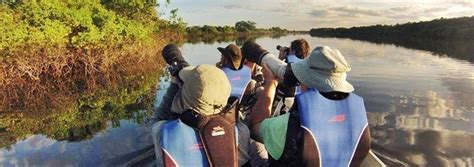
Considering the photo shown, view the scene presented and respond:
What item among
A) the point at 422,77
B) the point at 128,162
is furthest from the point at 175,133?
the point at 422,77

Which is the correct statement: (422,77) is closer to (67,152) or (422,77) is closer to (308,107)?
(67,152)

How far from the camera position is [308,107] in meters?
2.95

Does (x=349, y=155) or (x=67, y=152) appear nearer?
(x=349, y=155)

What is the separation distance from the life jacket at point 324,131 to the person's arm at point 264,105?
1.08 meters

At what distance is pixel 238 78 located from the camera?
247 inches

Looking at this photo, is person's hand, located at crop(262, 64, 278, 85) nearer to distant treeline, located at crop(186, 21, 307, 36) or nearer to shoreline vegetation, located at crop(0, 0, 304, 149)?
shoreline vegetation, located at crop(0, 0, 304, 149)

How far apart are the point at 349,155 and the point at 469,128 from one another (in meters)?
6.96

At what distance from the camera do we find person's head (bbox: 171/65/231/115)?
2.91 metres

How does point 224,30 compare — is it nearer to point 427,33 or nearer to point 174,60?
point 427,33

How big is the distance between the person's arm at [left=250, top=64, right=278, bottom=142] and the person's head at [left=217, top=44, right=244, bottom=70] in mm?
1660

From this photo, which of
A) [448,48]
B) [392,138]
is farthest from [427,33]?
[392,138]

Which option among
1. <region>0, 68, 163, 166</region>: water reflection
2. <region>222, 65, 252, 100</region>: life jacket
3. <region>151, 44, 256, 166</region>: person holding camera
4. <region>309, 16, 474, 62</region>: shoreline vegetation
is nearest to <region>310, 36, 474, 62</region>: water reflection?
<region>309, 16, 474, 62</region>: shoreline vegetation

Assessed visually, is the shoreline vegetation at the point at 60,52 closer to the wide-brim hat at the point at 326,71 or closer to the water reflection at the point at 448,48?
the wide-brim hat at the point at 326,71

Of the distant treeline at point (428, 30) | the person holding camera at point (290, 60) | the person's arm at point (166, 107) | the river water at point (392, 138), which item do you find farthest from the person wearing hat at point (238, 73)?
the distant treeline at point (428, 30)
